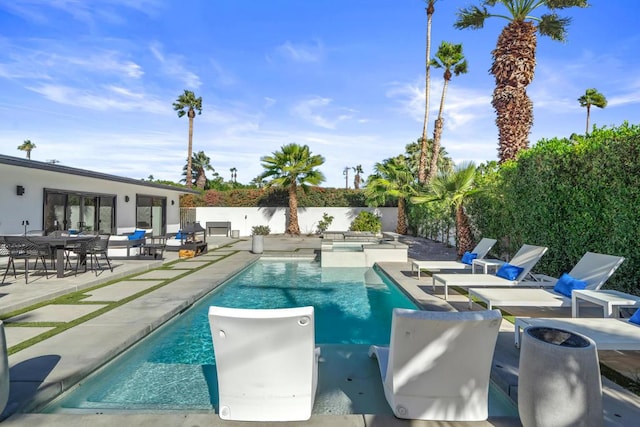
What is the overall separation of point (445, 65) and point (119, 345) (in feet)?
76.9

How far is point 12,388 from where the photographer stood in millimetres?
3020

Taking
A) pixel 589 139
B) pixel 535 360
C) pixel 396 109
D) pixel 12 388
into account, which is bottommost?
pixel 12 388

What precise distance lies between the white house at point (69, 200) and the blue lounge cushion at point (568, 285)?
12.5 m

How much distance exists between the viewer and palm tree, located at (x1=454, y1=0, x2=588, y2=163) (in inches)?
475

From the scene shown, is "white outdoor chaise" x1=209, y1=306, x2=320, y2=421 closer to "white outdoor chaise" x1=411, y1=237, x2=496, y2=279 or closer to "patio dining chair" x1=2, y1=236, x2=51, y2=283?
"white outdoor chaise" x1=411, y1=237, x2=496, y2=279

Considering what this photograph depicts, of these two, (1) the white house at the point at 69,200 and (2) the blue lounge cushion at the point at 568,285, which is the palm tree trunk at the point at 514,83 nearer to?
(2) the blue lounge cushion at the point at 568,285

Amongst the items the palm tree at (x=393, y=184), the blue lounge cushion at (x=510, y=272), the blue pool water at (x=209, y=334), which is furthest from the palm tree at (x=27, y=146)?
the blue lounge cushion at (x=510, y=272)

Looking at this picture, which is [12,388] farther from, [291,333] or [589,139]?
[589,139]

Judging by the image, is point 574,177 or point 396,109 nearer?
point 574,177

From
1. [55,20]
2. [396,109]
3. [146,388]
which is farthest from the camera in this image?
[396,109]

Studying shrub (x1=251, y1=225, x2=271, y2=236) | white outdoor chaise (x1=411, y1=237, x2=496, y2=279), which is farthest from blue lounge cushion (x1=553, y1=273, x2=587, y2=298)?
shrub (x1=251, y1=225, x2=271, y2=236)

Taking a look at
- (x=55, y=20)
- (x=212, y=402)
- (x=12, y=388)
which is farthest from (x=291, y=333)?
(x=55, y=20)

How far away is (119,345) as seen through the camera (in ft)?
13.5

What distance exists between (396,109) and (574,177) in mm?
12268
